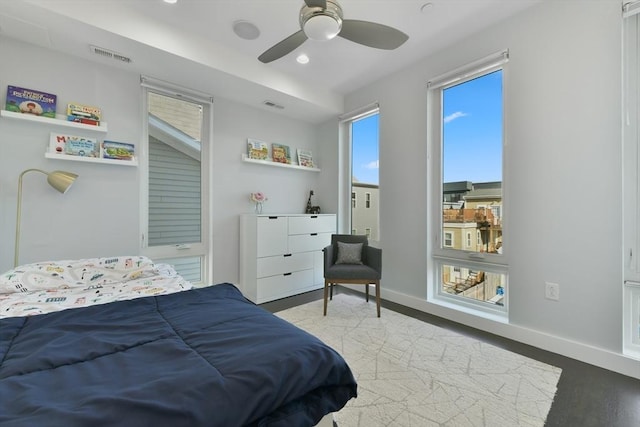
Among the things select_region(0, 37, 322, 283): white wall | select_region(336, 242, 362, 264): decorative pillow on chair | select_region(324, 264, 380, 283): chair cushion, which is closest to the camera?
select_region(0, 37, 322, 283): white wall

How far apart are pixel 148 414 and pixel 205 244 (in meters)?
2.95

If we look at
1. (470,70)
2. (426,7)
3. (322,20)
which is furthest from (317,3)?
(470,70)

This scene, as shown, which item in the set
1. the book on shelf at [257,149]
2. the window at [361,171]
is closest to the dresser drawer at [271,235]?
the book on shelf at [257,149]

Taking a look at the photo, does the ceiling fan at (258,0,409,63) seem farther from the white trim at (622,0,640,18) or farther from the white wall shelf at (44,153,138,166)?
the white wall shelf at (44,153,138,166)

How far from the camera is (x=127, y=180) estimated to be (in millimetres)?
2875

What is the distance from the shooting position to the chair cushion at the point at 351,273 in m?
2.97

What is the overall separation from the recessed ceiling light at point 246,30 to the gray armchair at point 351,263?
2308 mm

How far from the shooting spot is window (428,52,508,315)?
8.75 feet

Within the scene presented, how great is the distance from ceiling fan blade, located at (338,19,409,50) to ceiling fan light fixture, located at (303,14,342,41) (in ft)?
0.38

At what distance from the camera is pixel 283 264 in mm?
3672

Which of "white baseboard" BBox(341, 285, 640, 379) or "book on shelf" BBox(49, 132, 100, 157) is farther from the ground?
"book on shelf" BBox(49, 132, 100, 157)

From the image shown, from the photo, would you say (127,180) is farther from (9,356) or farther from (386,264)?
(386,264)

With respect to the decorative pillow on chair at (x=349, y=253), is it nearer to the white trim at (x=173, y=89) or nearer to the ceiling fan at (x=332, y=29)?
the ceiling fan at (x=332, y=29)

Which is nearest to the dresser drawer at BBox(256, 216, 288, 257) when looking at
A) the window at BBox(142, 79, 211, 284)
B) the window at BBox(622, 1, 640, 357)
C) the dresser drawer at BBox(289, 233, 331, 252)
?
the dresser drawer at BBox(289, 233, 331, 252)
